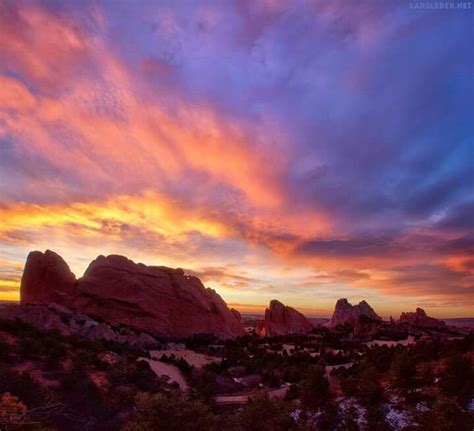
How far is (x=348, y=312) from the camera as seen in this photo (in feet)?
289

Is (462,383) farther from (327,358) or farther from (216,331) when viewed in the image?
(216,331)

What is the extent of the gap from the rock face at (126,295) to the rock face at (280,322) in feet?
36.9

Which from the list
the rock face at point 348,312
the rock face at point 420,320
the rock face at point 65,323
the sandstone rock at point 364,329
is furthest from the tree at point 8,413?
the rock face at point 420,320

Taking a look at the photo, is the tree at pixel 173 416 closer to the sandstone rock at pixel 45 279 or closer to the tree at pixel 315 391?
the tree at pixel 315 391

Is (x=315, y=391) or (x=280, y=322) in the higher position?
(x=280, y=322)

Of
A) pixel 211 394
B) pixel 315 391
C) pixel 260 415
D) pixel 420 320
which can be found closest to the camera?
pixel 260 415

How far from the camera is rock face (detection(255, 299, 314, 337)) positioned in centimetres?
7481

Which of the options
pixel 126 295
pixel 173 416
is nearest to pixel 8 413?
pixel 173 416

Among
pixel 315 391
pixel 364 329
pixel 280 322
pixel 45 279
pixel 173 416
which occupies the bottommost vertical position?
pixel 315 391

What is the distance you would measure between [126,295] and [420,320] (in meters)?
Result: 68.4

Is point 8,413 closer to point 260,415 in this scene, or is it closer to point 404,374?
point 260,415

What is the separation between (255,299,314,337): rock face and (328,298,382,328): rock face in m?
11.6

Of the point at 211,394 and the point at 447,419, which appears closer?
the point at 447,419

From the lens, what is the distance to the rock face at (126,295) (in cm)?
5690
